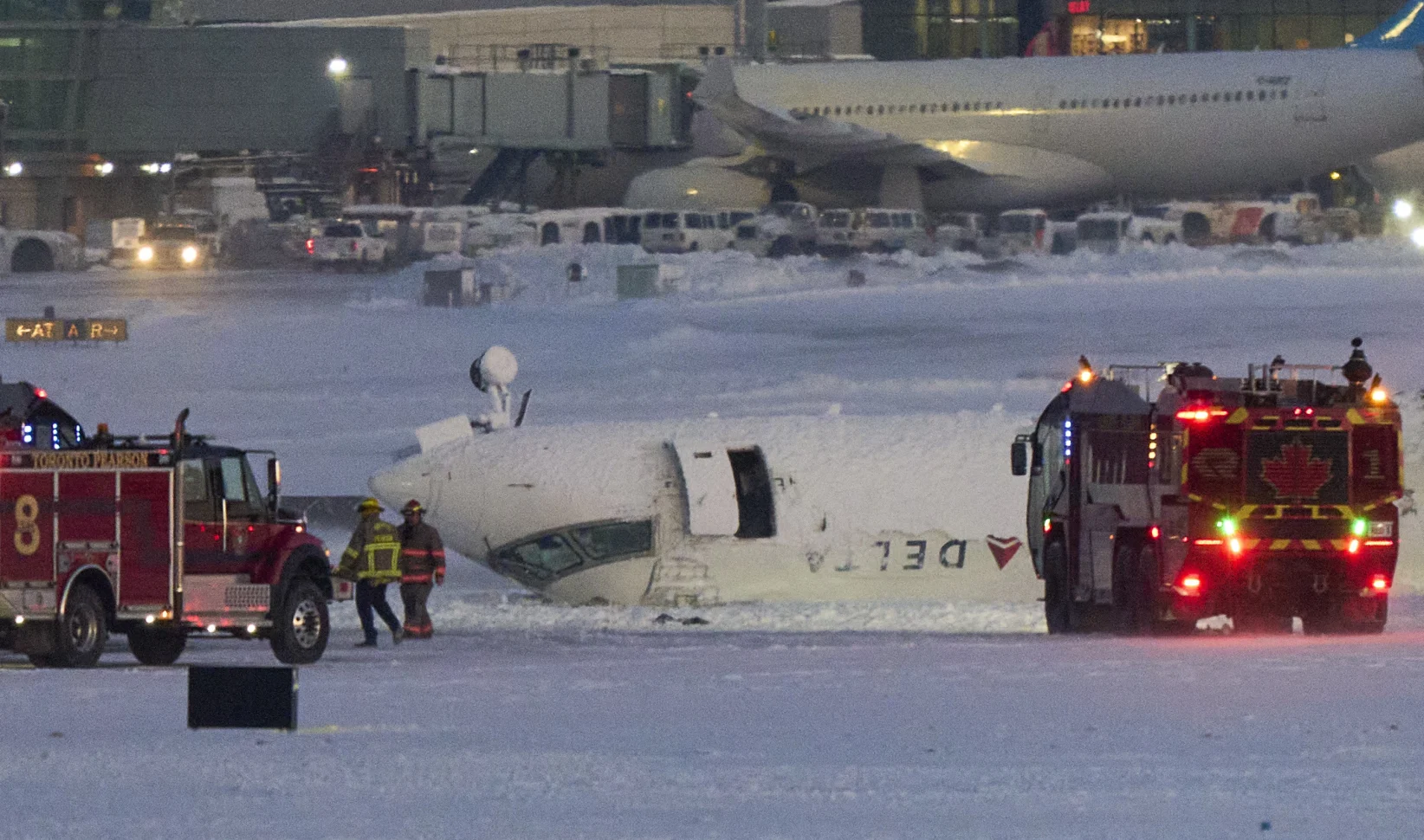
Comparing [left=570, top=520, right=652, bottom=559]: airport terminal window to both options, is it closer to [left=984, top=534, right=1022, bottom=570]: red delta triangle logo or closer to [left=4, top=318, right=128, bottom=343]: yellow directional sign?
[left=984, top=534, right=1022, bottom=570]: red delta triangle logo

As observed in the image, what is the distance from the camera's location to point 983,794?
9695mm

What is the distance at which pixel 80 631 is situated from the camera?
15625 mm

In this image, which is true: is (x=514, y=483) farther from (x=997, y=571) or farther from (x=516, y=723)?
(x=516, y=723)

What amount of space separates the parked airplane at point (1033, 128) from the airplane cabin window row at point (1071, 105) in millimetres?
35

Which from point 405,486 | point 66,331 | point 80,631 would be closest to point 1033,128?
point 66,331

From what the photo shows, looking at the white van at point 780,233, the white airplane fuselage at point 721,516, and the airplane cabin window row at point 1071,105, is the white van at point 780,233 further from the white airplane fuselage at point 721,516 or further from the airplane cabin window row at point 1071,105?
the white airplane fuselage at point 721,516

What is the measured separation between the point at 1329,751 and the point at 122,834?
5.19m

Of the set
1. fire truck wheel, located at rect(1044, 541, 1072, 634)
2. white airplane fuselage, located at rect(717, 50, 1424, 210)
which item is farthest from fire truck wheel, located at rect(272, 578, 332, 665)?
white airplane fuselage, located at rect(717, 50, 1424, 210)

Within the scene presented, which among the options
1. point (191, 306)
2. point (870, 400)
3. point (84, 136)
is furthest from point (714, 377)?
point (84, 136)

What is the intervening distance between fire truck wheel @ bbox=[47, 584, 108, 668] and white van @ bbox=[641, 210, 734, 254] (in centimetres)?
3842

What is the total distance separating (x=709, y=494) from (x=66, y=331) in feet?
75.6

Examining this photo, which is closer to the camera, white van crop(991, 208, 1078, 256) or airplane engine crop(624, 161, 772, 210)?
white van crop(991, 208, 1078, 256)

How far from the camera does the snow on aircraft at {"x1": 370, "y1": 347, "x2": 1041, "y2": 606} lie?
808 inches

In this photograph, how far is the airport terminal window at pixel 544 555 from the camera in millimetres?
20609
